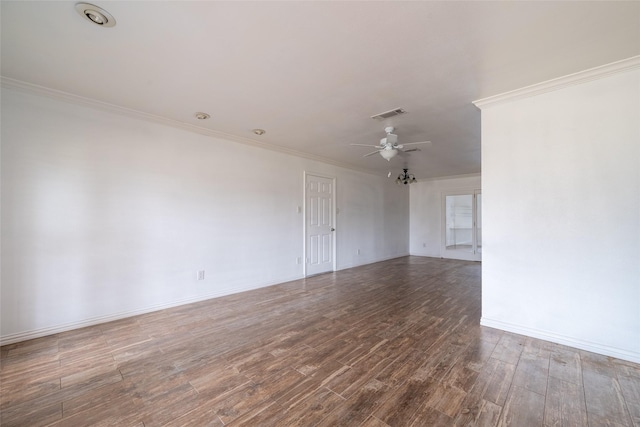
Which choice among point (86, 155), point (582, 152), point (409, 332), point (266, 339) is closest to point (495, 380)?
point (409, 332)

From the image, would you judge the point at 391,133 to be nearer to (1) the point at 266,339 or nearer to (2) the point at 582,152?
(2) the point at 582,152

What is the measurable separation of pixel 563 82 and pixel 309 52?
8.29 ft

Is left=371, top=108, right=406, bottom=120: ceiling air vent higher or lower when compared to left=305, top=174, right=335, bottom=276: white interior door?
higher

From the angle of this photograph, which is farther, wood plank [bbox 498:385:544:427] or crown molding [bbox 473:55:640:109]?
crown molding [bbox 473:55:640:109]

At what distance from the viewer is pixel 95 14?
170cm

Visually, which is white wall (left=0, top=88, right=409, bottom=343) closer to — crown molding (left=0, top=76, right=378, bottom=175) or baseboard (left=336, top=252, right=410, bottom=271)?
crown molding (left=0, top=76, right=378, bottom=175)

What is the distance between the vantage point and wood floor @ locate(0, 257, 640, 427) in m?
1.65

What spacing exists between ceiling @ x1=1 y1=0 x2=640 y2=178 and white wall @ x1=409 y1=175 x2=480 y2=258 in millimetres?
5159

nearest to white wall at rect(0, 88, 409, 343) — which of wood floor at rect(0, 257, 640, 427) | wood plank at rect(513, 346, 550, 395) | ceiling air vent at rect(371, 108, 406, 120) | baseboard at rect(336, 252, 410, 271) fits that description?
wood floor at rect(0, 257, 640, 427)

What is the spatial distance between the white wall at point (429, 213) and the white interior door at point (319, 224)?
3974mm

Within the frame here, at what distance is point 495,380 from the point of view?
1.99m

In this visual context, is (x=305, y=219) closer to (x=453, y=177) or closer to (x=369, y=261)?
(x=369, y=261)

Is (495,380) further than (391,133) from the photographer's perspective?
No

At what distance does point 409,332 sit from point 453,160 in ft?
14.4
